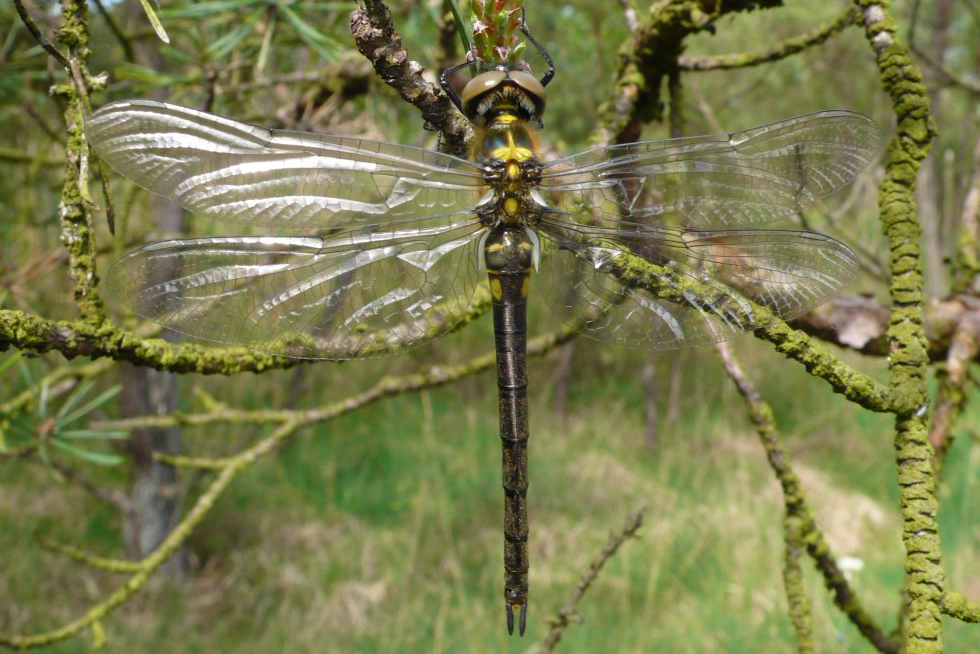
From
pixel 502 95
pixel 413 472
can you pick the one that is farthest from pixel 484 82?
pixel 413 472

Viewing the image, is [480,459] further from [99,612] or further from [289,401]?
[99,612]

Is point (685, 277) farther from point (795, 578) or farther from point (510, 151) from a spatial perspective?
point (795, 578)

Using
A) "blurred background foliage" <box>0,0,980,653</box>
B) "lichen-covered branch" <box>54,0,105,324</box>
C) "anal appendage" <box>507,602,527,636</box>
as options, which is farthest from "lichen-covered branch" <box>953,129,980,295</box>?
"lichen-covered branch" <box>54,0,105,324</box>

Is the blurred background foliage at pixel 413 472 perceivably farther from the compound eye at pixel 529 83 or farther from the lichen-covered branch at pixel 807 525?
the lichen-covered branch at pixel 807 525

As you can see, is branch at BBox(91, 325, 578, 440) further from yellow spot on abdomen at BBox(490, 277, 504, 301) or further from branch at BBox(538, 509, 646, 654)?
branch at BBox(538, 509, 646, 654)

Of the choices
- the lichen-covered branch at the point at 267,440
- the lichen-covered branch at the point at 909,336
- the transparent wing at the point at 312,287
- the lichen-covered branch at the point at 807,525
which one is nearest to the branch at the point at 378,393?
the lichen-covered branch at the point at 267,440

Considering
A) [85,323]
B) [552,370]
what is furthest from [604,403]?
[85,323]

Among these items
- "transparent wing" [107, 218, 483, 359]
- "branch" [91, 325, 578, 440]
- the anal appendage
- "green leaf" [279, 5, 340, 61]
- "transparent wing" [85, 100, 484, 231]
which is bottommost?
the anal appendage
